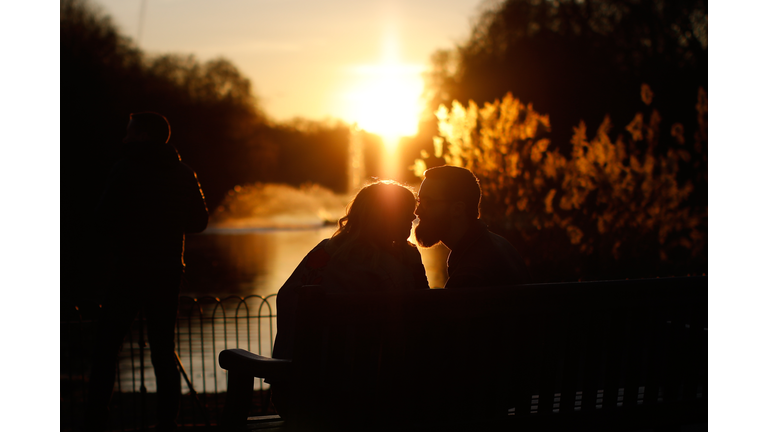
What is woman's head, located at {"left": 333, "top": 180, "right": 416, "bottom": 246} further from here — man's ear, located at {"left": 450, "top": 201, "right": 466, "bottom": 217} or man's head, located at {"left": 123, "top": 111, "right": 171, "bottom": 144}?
man's head, located at {"left": 123, "top": 111, "right": 171, "bottom": 144}

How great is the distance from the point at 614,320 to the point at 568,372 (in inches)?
11.0

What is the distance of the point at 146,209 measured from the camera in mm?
4039

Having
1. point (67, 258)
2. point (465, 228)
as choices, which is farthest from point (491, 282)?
point (67, 258)

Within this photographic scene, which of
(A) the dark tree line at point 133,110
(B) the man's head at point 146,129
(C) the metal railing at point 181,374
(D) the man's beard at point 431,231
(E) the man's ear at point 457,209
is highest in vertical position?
(A) the dark tree line at point 133,110

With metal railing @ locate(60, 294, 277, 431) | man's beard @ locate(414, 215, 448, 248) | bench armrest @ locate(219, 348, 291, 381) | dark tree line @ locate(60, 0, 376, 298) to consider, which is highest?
dark tree line @ locate(60, 0, 376, 298)

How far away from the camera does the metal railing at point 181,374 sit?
515 centimetres

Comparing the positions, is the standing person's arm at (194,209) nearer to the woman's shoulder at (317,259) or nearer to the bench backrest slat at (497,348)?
the woman's shoulder at (317,259)

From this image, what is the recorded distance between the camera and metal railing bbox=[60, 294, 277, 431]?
5152 millimetres

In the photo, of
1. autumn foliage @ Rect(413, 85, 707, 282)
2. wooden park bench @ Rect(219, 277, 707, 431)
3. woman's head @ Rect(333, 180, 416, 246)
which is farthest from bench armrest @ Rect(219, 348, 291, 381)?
autumn foliage @ Rect(413, 85, 707, 282)

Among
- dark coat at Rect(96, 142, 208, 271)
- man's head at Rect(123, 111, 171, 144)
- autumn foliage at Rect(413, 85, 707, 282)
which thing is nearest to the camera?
dark coat at Rect(96, 142, 208, 271)

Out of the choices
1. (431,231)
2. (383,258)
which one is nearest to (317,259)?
(383,258)

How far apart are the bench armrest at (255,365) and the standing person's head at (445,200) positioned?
89 cm

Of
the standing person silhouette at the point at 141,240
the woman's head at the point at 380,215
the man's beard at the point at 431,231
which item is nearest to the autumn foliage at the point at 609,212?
the standing person silhouette at the point at 141,240

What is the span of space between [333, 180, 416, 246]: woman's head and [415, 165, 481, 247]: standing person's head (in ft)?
0.80
